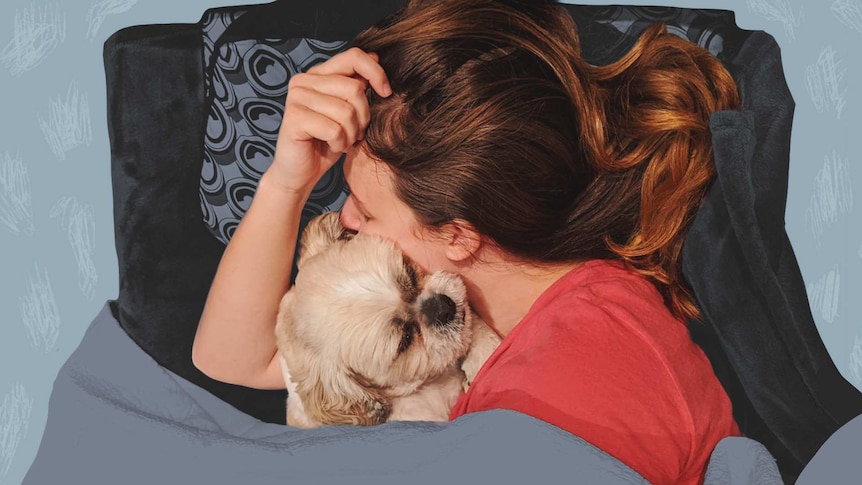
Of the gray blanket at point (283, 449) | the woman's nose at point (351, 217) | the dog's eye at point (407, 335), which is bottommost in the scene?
the gray blanket at point (283, 449)

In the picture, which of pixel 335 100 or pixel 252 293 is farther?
pixel 252 293

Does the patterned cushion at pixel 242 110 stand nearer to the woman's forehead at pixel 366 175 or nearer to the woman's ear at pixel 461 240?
the woman's forehead at pixel 366 175

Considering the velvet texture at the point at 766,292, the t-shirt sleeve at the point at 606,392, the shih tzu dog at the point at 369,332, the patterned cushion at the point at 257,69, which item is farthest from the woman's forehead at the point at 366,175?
the velvet texture at the point at 766,292

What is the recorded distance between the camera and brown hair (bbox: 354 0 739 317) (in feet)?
→ 5.46

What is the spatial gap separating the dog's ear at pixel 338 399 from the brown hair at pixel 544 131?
398mm

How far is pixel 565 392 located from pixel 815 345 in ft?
1.82

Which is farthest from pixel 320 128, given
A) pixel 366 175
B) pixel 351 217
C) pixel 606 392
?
pixel 606 392

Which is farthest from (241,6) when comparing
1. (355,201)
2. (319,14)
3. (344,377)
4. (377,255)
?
(344,377)

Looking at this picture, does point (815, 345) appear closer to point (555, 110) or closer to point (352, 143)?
point (555, 110)

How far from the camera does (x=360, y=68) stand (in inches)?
65.2

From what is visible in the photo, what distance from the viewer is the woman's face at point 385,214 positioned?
1.78 m

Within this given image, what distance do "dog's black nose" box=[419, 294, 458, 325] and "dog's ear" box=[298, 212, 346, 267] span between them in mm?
Result: 297

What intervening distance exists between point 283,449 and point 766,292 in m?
1.02

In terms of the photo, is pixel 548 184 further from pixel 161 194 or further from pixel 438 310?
pixel 161 194
